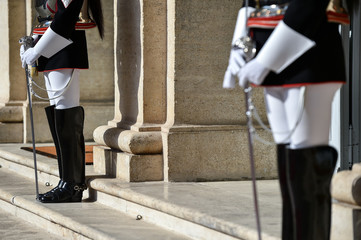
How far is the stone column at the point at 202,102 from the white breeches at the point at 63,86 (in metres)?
0.65

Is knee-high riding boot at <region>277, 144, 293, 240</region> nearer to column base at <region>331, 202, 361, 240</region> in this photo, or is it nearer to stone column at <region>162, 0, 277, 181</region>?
column base at <region>331, 202, 361, 240</region>

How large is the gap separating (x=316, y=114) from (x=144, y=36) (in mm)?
2935

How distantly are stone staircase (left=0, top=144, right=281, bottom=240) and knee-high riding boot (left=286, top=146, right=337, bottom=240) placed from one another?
740mm

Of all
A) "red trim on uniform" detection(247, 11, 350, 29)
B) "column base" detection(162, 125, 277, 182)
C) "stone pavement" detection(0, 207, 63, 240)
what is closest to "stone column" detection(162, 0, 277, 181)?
"column base" detection(162, 125, 277, 182)

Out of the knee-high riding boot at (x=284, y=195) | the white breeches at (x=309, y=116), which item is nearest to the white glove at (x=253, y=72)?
the white breeches at (x=309, y=116)

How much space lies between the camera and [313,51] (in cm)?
300

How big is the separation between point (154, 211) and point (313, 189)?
2.02m

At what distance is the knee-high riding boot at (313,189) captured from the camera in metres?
3.03

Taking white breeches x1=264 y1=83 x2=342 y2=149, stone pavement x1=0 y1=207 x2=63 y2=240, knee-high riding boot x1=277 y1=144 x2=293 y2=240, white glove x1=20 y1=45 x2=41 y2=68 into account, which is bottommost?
stone pavement x1=0 y1=207 x2=63 y2=240

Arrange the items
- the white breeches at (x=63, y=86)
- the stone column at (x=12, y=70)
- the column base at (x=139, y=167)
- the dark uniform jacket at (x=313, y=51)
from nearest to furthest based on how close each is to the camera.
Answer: the dark uniform jacket at (x=313, y=51)
the white breeches at (x=63, y=86)
the column base at (x=139, y=167)
the stone column at (x=12, y=70)

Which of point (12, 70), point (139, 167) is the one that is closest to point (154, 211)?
point (139, 167)

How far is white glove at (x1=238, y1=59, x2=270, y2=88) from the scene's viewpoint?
9.79 feet

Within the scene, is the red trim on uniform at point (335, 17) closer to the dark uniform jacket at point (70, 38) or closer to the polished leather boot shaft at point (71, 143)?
the dark uniform jacket at point (70, 38)

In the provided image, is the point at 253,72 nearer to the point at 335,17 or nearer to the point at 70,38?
the point at 335,17
